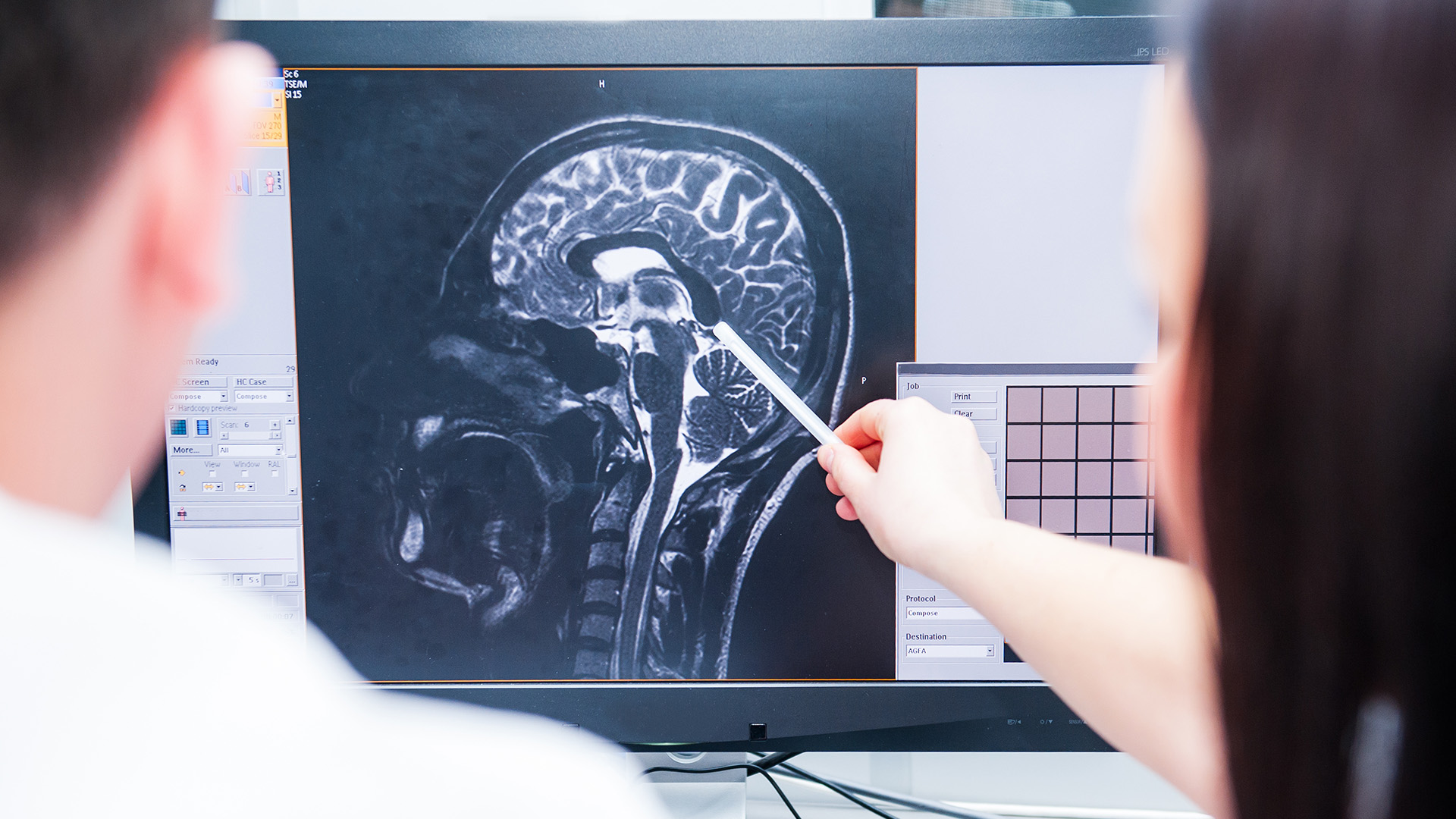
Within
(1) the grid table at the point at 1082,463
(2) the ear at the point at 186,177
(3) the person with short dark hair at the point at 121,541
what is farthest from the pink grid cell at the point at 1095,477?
(2) the ear at the point at 186,177

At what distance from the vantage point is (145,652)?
23 centimetres

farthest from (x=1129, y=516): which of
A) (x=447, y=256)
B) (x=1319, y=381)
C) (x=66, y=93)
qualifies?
(x=66, y=93)

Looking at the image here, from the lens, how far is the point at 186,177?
28 cm

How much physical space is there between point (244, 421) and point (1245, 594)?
0.55 m

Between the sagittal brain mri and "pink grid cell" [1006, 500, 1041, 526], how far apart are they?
0.13 metres

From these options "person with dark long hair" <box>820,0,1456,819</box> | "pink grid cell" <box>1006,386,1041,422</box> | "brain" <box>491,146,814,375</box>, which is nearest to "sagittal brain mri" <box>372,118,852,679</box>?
"brain" <box>491,146,814,375</box>

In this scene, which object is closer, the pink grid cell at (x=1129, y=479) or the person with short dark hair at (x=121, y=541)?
the person with short dark hair at (x=121, y=541)

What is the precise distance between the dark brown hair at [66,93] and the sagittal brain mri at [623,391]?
0.90 ft

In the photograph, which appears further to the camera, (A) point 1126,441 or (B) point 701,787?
(B) point 701,787

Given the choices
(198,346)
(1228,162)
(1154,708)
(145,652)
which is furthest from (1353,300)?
(198,346)

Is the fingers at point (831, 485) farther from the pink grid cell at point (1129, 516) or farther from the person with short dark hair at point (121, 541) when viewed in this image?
the person with short dark hair at point (121, 541)

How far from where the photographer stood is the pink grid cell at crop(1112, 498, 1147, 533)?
1.81 feet

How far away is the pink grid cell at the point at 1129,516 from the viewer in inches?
21.7

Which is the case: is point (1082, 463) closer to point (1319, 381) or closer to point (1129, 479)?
point (1129, 479)
